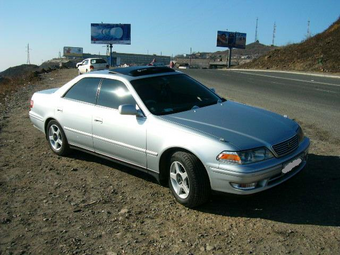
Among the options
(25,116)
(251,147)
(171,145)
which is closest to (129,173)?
(171,145)

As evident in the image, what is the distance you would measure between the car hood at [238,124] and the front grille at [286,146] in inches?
1.8

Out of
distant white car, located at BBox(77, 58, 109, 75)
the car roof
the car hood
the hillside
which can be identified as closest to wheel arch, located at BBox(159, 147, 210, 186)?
the car hood

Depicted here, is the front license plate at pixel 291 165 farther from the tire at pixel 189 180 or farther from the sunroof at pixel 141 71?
the sunroof at pixel 141 71

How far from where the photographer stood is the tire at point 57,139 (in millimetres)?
5845

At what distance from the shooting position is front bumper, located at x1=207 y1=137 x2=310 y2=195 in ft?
11.7

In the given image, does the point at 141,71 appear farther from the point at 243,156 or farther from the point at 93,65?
the point at 93,65

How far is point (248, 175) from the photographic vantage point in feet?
11.6

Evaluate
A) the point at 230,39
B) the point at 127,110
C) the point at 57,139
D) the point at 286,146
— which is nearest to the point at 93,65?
the point at 57,139

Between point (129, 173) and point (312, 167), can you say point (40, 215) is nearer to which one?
point (129, 173)

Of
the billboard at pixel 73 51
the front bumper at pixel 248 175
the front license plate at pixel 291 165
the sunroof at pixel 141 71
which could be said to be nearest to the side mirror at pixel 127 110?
the sunroof at pixel 141 71

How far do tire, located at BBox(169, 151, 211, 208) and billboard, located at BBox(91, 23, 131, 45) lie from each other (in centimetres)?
6914

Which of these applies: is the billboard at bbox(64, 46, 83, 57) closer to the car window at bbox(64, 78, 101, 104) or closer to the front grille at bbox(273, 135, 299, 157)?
the car window at bbox(64, 78, 101, 104)

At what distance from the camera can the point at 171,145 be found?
4.02m

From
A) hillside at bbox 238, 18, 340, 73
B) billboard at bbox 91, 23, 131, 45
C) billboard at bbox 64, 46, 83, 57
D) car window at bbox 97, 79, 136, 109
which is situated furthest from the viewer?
billboard at bbox 64, 46, 83, 57
